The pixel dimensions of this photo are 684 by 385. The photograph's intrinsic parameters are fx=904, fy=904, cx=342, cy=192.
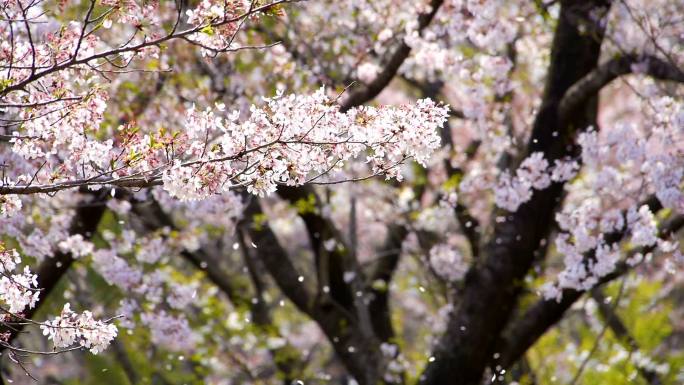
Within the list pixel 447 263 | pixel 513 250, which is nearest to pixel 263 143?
pixel 513 250

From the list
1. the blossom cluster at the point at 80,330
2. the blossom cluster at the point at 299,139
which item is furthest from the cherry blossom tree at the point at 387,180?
the blossom cluster at the point at 299,139

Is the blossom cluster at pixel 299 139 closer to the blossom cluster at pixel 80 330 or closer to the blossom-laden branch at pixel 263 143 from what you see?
the blossom-laden branch at pixel 263 143

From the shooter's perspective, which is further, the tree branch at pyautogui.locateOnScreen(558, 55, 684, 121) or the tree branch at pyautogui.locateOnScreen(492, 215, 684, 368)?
the tree branch at pyautogui.locateOnScreen(492, 215, 684, 368)

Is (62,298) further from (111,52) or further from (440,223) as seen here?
(111,52)

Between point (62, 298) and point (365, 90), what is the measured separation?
21.1ft

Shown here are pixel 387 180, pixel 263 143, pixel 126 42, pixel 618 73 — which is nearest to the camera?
pixel 263 143

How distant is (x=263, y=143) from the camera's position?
4727mm

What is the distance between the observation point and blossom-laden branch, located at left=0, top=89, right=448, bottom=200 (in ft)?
15.3

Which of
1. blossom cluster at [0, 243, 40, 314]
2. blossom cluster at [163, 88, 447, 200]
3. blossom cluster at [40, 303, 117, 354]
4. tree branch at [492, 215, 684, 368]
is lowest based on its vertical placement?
blossom cluster at [40, 303, 117, 354]

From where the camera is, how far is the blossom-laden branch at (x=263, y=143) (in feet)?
15.3

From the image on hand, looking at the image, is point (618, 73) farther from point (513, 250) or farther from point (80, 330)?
point (80, 330)

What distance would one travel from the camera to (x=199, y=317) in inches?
499

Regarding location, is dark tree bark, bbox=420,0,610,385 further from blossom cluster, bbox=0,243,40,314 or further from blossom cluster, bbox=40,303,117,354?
blossom cluster, bbox=0,243,40,314

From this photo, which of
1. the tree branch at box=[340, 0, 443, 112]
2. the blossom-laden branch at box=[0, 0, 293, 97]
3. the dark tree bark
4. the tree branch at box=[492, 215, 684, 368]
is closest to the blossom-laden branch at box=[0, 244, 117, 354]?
the blossom-laden branch at box=[0, 0, 293, 97]
